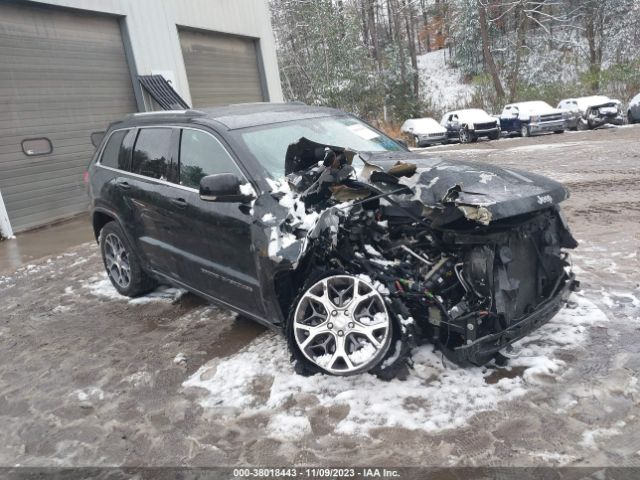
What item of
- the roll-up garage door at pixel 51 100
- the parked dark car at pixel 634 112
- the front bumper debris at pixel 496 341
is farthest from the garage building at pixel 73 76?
the parked dark car at pixel 634 112

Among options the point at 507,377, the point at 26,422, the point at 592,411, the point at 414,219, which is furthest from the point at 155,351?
the point at 592,411

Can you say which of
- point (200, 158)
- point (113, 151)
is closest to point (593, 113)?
point (113, 151)

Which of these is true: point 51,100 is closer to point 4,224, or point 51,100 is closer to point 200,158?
point 4,224

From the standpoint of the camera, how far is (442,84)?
3788 cm

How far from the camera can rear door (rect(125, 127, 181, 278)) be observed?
174 inches

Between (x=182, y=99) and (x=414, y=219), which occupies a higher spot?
(x=182, y=99)

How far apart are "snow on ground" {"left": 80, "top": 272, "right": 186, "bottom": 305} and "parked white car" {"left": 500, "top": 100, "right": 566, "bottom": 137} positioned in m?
18.5

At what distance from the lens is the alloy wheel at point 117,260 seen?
5.37 metres

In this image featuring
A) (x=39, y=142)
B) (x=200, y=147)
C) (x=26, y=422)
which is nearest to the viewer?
(x=26, y=422)

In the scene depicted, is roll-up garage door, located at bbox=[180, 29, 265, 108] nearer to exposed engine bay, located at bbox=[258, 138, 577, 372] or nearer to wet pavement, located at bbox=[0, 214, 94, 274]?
wet pavement, located at bbox=[0, 214, 94, 274]

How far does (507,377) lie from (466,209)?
118cm

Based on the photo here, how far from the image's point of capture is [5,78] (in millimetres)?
9789

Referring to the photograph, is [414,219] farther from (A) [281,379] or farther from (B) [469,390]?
(A) [281,379]

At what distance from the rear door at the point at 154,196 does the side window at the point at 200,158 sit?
5.5 inches
